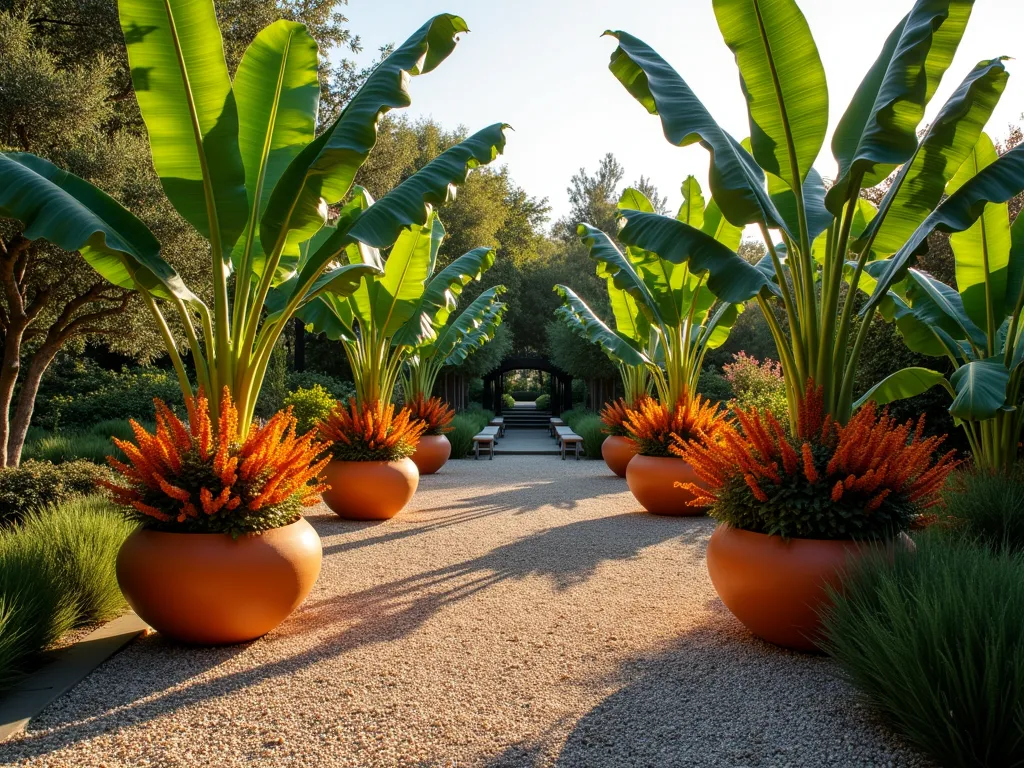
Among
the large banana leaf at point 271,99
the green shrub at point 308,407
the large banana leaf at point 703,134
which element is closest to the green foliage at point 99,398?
the green shrub at point 308,407

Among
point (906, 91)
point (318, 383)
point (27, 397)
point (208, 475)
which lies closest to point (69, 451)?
point (27, 397)

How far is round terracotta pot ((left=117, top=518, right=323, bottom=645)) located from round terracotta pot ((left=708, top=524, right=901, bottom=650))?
2566 mm

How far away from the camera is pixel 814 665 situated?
143 inches

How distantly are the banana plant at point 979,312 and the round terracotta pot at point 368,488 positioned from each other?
4842 millimetres

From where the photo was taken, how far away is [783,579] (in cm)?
370

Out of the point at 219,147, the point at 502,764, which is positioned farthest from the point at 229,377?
the point at 502,764

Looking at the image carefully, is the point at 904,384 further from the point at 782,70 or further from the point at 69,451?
the point at 69,451

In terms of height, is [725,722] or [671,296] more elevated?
[671,296]

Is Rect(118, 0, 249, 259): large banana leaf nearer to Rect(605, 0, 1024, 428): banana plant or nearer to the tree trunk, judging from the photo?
Rect(605, 0, 1024, 428): banana plant

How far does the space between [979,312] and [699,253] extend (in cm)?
306

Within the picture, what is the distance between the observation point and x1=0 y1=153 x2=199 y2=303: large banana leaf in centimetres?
356

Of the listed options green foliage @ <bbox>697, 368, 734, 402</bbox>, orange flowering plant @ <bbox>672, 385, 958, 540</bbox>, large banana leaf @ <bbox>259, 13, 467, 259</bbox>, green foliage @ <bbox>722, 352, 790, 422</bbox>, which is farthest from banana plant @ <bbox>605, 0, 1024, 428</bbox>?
green foliage @ <bbox>697, 368, 734, 402</bbox>

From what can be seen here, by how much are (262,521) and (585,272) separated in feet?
100

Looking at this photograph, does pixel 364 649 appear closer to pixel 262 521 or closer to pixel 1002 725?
pixel 262 521
